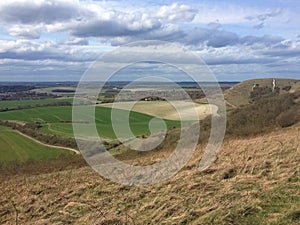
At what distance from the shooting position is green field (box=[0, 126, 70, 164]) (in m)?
44.8

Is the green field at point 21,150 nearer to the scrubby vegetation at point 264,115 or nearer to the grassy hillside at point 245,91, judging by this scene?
the scrubby vegetation at point 264,115

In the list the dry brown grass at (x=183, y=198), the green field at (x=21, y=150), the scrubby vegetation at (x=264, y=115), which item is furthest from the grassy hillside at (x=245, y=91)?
the dry brown grass at (x=183, y=198)

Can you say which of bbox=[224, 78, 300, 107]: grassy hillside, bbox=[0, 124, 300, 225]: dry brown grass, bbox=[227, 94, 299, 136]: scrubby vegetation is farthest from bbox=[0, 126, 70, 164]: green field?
bbox=[224, 78, 300, 107]: grassy hillside

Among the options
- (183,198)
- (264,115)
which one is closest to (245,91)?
(264,115)

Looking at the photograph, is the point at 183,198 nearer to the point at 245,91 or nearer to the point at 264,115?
the point at 264,115

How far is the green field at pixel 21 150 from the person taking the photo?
44.8 m

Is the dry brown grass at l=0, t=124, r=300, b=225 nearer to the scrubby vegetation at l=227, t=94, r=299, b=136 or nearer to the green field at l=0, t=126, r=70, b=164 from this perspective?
the scrubby vegetation at l=227, t=94, r=299, b=136

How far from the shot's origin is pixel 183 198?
736 centimetres

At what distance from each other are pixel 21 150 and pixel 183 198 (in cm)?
4716

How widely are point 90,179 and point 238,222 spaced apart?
20.3 ft

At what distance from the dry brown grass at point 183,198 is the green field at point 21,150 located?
35.4m

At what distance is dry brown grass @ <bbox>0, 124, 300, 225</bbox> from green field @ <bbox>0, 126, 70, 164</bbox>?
35354 mm

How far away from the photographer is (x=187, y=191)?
8.02 meters

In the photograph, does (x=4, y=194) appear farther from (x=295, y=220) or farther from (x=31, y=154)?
(x=31, y=154)
